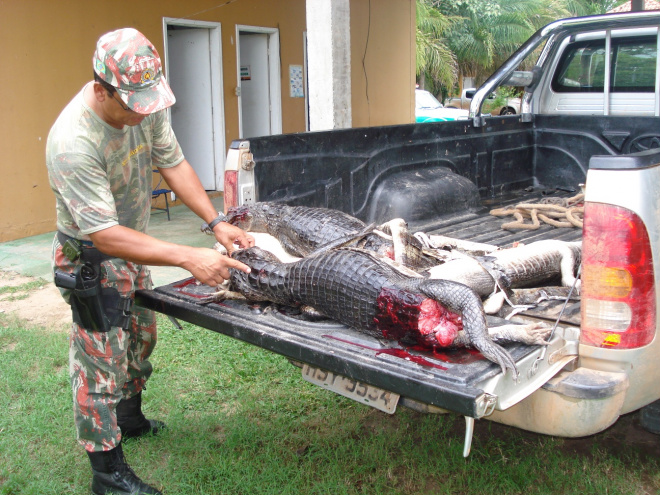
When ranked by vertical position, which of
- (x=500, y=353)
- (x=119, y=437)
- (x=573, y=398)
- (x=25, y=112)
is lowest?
(x=119, y=437)

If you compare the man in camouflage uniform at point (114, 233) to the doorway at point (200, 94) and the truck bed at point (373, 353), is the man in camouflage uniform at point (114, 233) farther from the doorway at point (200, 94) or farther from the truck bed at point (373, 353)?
the doorway at point (200, 94)

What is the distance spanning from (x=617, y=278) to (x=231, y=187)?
1.93m

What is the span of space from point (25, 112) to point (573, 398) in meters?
7.44

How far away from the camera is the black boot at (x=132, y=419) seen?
3346mm

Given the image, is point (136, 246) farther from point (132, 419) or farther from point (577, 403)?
point (577, 403)

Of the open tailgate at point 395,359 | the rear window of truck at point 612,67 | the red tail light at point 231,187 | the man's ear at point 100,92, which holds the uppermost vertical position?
the rear window of truck at point 612,67

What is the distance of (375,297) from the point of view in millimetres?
2484

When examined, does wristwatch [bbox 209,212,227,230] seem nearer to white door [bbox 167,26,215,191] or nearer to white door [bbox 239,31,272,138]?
white door [bbox 167,26,215,191]

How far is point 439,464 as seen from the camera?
307 centimetres

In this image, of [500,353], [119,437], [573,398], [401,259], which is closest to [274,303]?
[401,259]

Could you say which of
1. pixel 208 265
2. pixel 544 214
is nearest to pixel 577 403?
pixel 208 265

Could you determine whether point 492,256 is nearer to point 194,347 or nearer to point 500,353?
point 500,353

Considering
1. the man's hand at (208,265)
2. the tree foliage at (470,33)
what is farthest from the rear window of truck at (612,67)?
the tree foliage at (470,33)

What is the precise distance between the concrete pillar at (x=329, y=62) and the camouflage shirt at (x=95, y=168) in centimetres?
387
